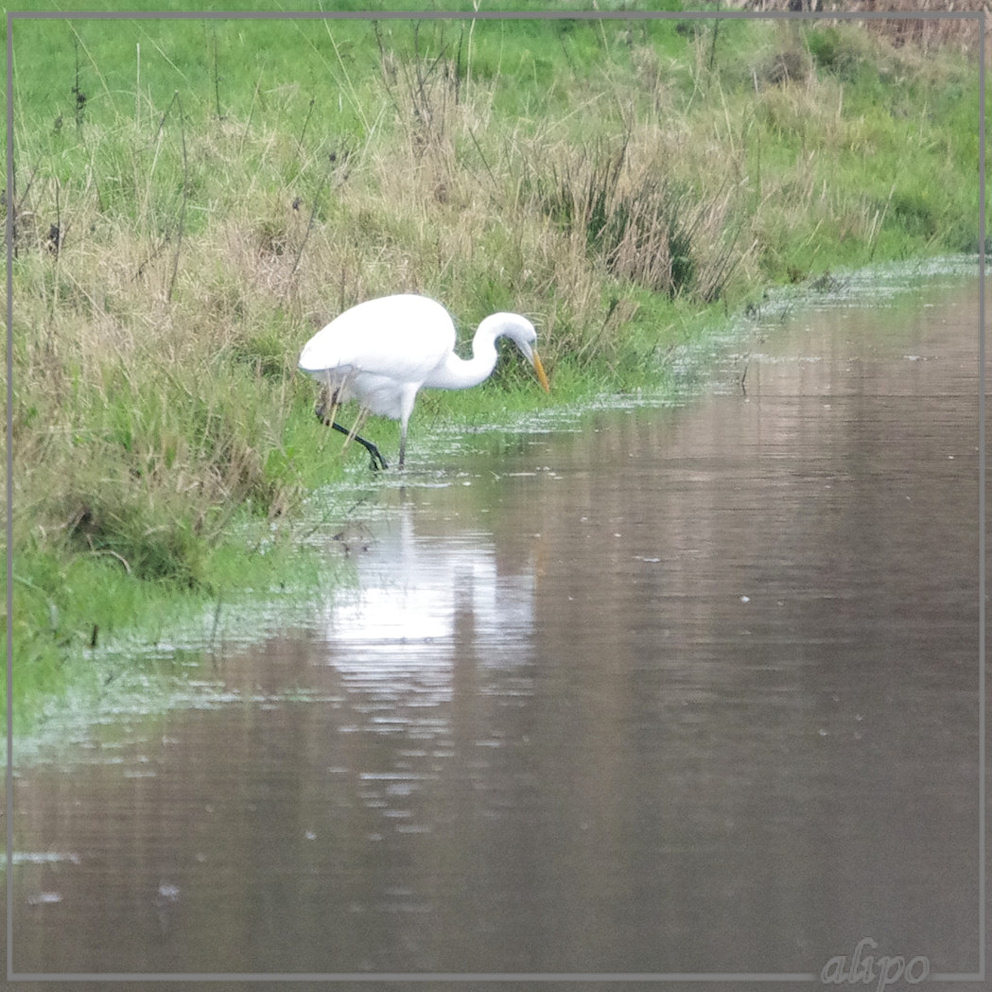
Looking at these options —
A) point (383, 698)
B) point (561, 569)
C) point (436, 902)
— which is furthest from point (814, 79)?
point (436, 902)

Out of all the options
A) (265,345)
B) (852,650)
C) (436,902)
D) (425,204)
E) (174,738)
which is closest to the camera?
(436,902)

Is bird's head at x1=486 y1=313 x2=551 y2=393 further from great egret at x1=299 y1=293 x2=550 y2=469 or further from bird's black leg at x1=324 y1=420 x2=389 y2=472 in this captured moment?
bird's black leg at x1=324 y1=420 x2=389 y2=472

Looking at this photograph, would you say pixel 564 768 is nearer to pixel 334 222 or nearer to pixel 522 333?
pixel 522 333

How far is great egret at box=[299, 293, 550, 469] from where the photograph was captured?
993 centimetres

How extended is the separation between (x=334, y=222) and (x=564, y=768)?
805 centimetres

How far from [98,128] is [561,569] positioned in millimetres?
8267

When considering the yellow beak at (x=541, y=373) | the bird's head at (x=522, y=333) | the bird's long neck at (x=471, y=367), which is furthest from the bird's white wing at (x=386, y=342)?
the yellow beak at (x=541, y=373)

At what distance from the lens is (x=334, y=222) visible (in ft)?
44.1

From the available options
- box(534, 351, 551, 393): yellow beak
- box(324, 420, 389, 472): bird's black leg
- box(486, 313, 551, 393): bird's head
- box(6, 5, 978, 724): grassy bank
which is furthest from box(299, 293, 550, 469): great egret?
box(534, 351, 551, 393): yellow beak

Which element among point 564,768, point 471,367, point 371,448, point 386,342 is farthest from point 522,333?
point 564,768

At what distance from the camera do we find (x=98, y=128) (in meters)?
15.3

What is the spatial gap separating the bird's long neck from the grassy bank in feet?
1.49

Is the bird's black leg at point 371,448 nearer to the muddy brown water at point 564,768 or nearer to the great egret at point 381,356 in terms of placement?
the great egret at point 381,356

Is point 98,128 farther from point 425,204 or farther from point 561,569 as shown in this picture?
point 561,569
